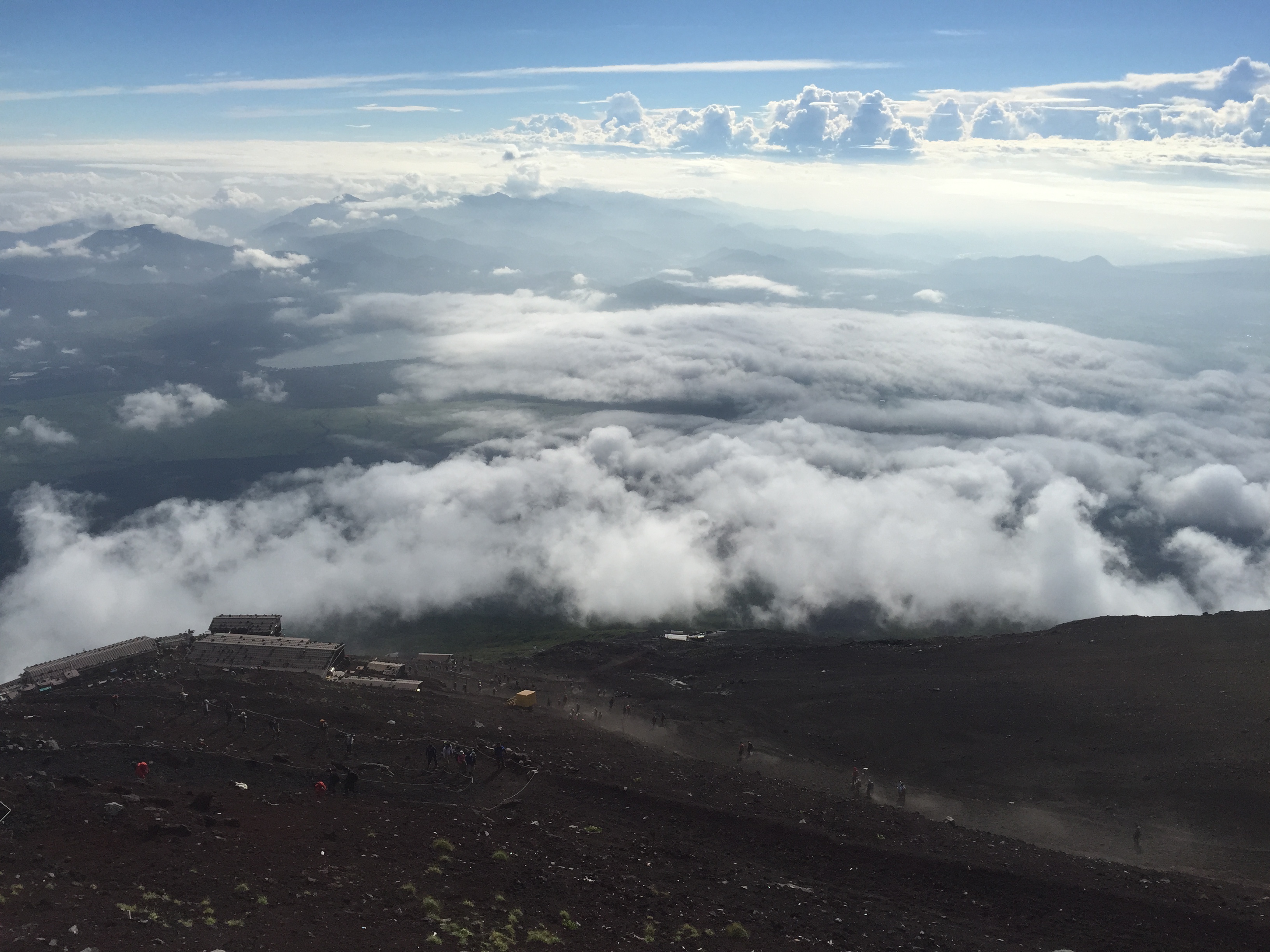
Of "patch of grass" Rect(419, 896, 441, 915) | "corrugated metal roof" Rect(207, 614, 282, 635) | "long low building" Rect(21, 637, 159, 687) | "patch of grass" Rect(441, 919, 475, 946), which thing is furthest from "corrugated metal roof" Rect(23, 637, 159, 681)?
"patch of grass" Rect(441, 919, 475, 946)

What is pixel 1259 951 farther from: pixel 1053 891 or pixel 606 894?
pixel 606 894

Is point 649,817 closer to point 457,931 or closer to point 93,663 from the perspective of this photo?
point 457,931

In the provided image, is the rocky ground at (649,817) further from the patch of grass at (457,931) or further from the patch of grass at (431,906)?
the patch of grass at (457,931)

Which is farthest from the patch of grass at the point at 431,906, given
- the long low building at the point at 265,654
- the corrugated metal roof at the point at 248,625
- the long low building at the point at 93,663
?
the corrugated metal roof at the point at 248,625

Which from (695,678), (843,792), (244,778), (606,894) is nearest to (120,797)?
(244,778)

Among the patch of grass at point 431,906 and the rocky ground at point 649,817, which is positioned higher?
the patch of grass at point 431,906

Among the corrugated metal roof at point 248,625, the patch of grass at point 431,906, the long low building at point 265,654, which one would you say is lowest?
the corrugated metal roof at point 248,625

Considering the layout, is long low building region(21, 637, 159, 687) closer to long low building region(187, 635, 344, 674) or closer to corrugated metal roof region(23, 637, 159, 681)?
corrugated metal roof region(23, 637, 159, 681)
